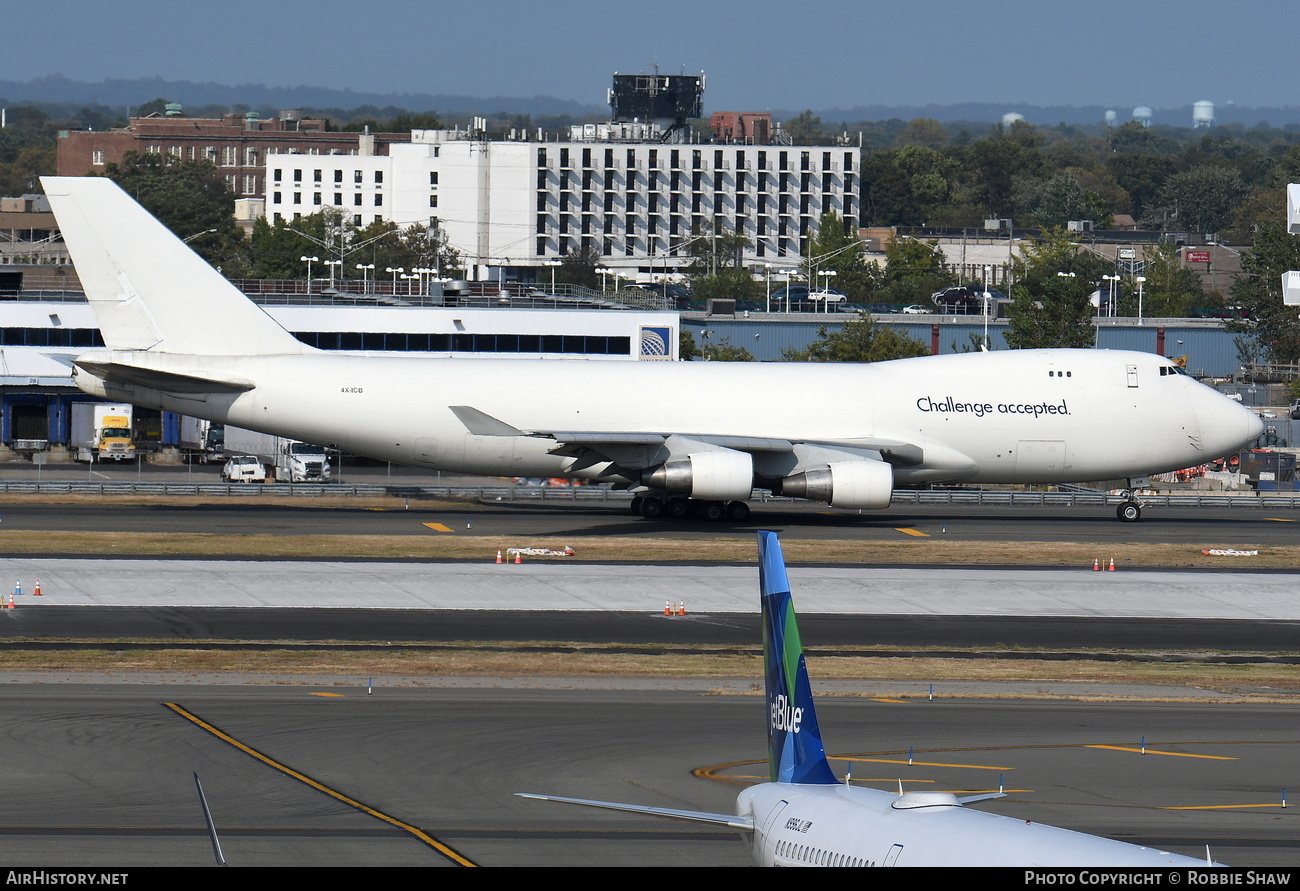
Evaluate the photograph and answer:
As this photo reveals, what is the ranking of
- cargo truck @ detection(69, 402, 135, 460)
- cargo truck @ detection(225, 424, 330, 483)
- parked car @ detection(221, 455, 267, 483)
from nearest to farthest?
1. parked car @ detection(221, 455, 267, 483)
2. cargo truck @ detection(225, 424, 330, 483)
3. cargo truck @ detection(69, 402, 135, 460)

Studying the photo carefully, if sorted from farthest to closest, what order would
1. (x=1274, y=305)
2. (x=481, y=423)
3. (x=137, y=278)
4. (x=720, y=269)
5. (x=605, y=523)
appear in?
(x=720, y=269) < (x=1274, y=305) < (x=605, y=523) < (x=137, y=278) < (x=481, y=423)

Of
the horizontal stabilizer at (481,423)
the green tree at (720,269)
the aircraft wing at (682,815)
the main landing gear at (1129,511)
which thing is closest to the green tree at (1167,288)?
the green tree at (720,269)

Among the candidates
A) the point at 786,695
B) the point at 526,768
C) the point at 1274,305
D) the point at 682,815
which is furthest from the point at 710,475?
the point at 1274,305

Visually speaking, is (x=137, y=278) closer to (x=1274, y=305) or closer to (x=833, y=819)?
(x=833, y=819)

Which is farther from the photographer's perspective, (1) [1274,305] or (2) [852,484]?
(1) [1274,305]

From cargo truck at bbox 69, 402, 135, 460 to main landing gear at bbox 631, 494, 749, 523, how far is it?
34.4 meters

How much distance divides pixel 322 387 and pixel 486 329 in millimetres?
32337

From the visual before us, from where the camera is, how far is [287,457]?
233ft

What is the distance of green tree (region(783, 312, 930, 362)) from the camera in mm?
92250

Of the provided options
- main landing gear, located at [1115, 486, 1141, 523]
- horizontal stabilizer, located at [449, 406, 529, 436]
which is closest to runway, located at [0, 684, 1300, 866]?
horizontal stabilizer, located at [449, 406, 529, 436]

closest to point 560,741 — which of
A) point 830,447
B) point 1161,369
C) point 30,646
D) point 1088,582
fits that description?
point 30,646

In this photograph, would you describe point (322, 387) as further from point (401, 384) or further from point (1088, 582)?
point (1088, 582)

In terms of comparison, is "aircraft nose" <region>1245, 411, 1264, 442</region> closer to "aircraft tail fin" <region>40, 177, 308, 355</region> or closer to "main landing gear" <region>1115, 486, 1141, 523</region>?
"main landing gear" <region>1115, 486, 1141, 523</region>

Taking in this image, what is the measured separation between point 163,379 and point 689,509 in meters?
16.7
